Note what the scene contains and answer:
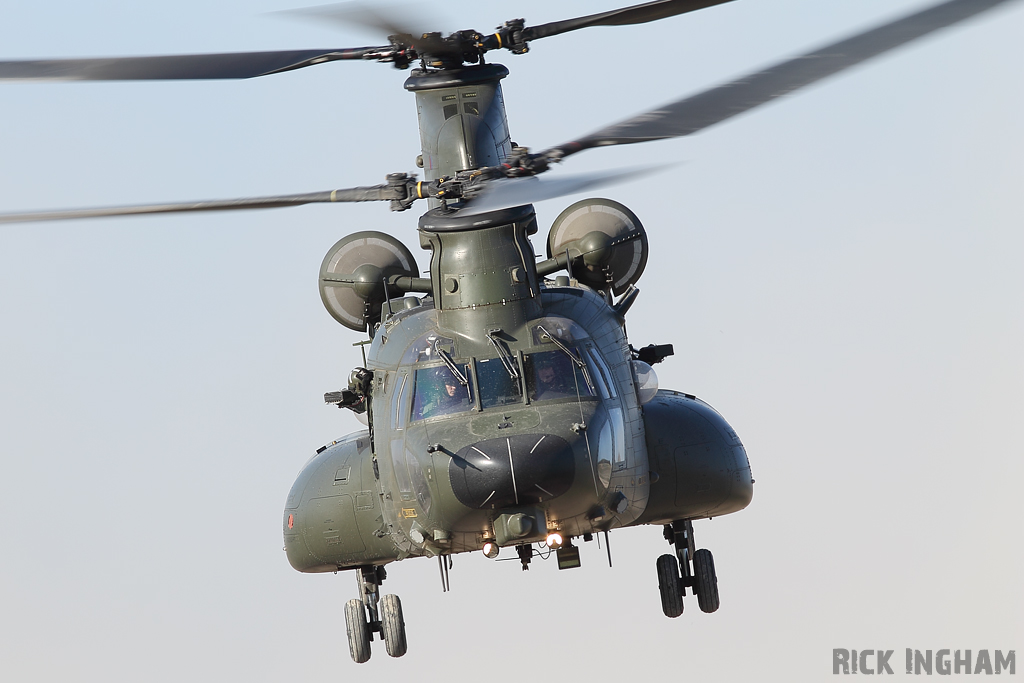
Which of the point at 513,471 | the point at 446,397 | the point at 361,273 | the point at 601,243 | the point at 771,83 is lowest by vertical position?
the point at 513,471

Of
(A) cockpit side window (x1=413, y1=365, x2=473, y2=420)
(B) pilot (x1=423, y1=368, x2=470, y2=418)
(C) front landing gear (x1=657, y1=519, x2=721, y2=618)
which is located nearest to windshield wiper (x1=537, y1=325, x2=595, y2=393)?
(A) cockpit side window (x1=413, y1=365, x2=473, y2=420)

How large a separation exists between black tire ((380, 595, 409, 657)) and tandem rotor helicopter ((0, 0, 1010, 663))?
0.02 metres

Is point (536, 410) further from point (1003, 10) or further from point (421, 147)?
point (1003, 10)

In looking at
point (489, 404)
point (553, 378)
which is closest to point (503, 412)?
point (489, 404)

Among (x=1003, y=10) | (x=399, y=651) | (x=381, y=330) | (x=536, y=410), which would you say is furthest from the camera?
(x=399, y=651)

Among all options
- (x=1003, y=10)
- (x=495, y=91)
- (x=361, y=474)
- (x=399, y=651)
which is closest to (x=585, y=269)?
(x=495, y=91)

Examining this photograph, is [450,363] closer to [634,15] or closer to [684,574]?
[634,15]

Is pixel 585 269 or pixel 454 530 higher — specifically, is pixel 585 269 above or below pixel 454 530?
above

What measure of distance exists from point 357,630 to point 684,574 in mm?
4350

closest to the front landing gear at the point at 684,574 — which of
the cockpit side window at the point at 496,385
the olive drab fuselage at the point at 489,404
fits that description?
the olive drab fuselage at the point at 489,404

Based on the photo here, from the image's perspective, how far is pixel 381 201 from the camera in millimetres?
18281

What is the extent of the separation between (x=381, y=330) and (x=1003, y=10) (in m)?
8.32

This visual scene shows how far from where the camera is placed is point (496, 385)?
18312mm

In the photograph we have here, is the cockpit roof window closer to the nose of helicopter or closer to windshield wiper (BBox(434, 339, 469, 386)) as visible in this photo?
windshield wiper (BBox(434, 339, 469, 386))
